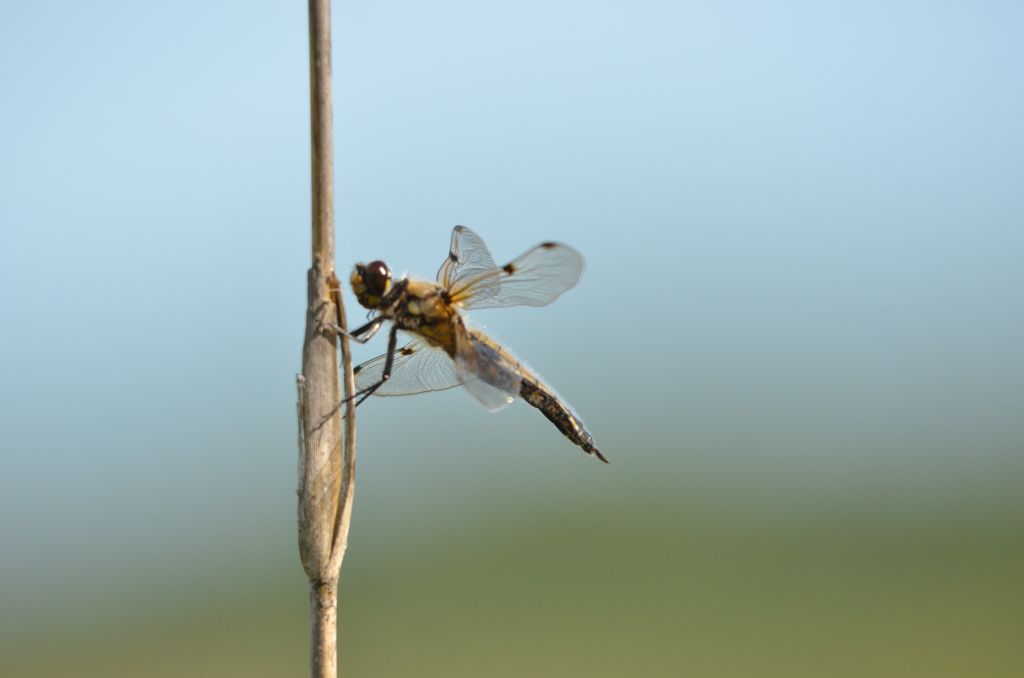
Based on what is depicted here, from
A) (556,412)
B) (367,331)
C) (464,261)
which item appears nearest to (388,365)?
(367,331)

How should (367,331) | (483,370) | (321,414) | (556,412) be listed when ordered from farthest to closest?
(556,412) → (483,370) → (367,331) → (321,414)

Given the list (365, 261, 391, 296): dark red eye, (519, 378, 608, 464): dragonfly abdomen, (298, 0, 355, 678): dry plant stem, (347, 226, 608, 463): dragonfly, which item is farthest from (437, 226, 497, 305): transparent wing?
(298, 0, 355, 678): dry plant stem

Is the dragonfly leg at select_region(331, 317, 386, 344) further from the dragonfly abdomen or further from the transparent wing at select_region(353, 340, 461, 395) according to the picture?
the dragonfly abdomen

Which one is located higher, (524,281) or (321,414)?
(524,281)

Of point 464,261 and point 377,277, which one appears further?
point 464,261

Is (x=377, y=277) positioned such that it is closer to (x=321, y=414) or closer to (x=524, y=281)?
(x=524, y=281)

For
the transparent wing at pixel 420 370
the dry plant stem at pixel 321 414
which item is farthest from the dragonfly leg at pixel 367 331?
the dry plant stem at pixel 321 414
